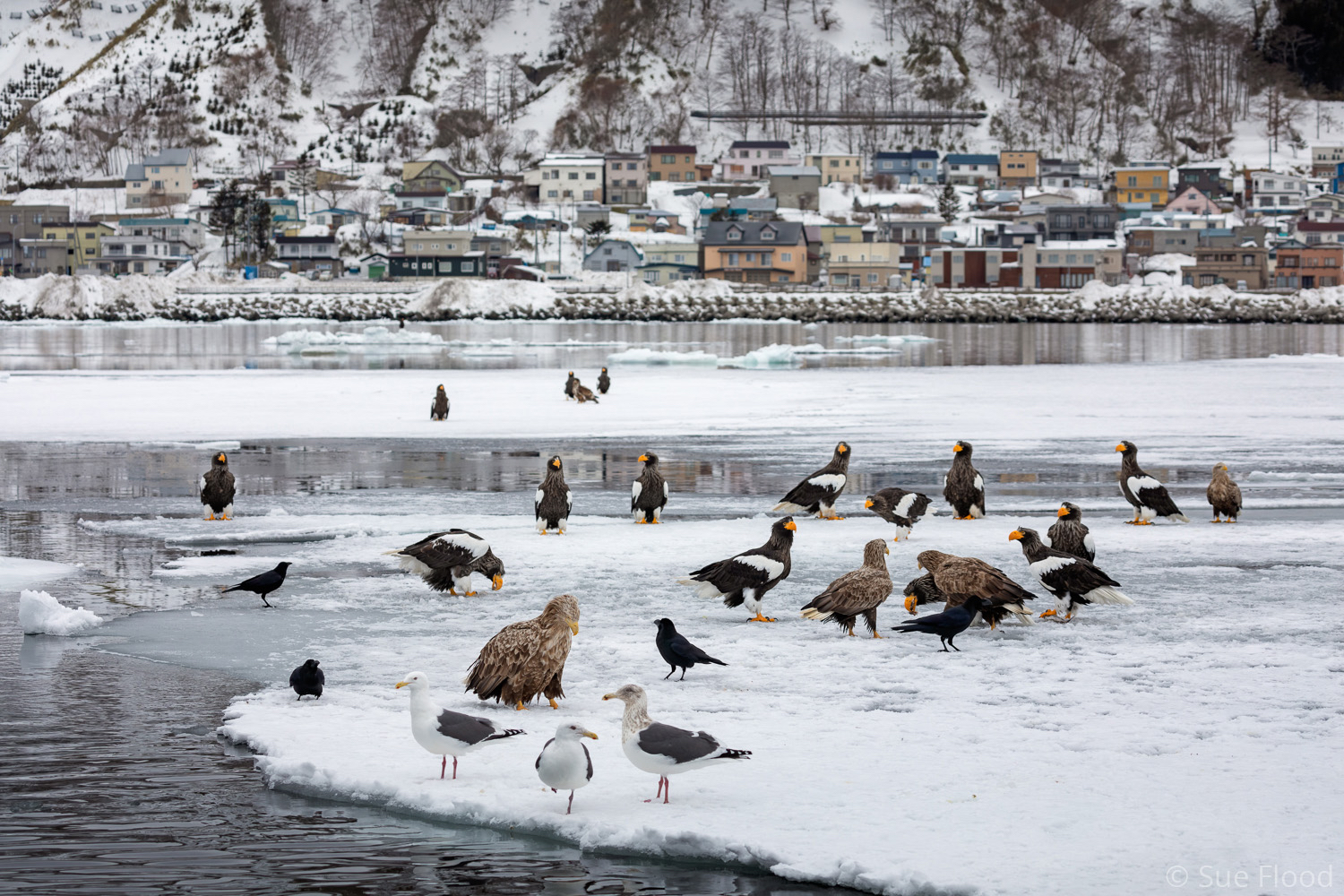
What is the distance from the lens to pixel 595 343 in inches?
2327

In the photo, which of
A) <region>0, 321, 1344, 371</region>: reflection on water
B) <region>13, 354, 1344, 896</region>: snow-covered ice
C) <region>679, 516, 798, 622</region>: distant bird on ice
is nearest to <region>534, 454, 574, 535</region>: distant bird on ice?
<region>13, 354, 1344, 896</region>: snow-covered ice

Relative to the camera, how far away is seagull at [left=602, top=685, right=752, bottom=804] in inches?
228

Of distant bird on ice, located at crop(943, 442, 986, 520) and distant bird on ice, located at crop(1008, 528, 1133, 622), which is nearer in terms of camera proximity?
distant bird on ice, located at crop(1008, 528, 1133, 622)

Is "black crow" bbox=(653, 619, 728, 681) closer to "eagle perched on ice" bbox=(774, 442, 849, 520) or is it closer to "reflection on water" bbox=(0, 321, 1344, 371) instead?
"eagle perched on ice" bbox=(774, 442, 849, 520)

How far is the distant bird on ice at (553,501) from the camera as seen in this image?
41.8 feet

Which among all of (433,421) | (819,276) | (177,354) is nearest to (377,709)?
(433,421)

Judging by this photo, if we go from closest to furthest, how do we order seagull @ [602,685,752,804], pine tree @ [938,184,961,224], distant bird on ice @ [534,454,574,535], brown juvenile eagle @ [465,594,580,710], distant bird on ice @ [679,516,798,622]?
seagull @ [602,685,752,804] < brown juvenile eagle @ [465,594,580,710] < distant bird on ice @ [679,516,798,622] < distant bird on ice @ [534,454,574,535] < pine tree @ [938,184,961,224]

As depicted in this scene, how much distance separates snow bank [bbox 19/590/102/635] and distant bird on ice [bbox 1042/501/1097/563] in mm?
7114

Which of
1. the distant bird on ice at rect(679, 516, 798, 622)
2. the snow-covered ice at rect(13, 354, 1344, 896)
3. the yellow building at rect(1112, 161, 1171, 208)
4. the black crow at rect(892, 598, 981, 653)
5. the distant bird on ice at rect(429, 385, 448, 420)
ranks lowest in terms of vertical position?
the snow-covered ice at rect(13, 354, 1344, 896)

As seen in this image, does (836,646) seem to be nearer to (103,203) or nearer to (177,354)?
(177,354)

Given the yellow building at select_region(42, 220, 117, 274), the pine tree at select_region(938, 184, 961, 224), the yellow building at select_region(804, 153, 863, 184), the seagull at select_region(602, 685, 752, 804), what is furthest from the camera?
the yellow building at select_region(804, 153, 863, 184)

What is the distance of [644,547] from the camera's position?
1214 centimetres

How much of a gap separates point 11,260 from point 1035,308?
105 m

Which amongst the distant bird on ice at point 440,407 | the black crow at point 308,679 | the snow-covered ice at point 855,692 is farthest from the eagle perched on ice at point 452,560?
the distant bird on ice at point 440,407
